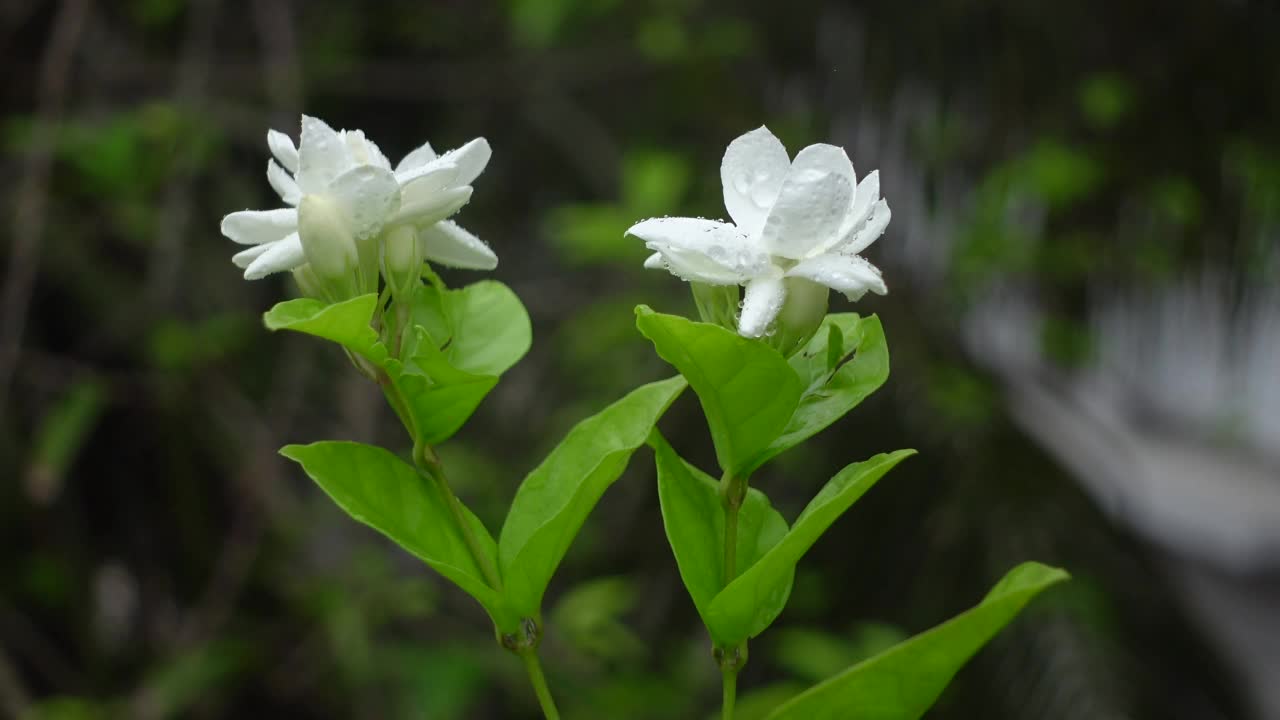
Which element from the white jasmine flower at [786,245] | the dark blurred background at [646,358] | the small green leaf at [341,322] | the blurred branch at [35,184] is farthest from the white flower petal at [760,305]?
the blurred branch at [35,184]

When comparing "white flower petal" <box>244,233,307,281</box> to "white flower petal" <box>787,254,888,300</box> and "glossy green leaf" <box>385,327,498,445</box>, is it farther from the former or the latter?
"white flower petal" <box>787,254,888,300</box>

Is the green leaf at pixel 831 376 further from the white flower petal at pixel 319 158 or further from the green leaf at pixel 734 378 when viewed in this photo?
the white flower petal at pixel 319 158

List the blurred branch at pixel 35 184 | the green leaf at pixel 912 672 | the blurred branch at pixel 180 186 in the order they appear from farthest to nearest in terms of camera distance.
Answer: the blurred branch at pixel 180 186
the blurred branch at pixel 35 184
the green leaf at pixel 912 672

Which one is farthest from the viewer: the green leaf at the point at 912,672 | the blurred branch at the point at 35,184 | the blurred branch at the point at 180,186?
the blurred branch at the point at 180,186

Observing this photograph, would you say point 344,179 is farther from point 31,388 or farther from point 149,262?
point 149,262

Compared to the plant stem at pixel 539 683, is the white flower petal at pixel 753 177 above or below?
above

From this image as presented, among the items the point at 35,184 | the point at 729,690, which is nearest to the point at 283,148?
the point at 729,690

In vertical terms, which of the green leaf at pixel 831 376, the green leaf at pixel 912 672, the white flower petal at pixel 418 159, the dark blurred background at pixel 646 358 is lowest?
the dark blurred background at pixel 646 358

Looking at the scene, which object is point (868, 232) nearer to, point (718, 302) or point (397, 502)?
point (718, 302)

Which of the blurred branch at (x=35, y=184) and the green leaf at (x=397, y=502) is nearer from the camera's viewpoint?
the green leaf at (x=397, y=502)
